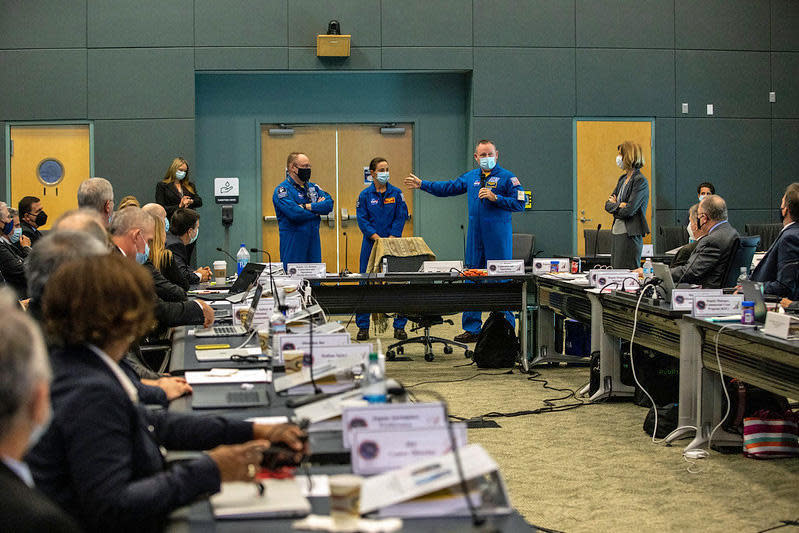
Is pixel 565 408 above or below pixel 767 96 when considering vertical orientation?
below

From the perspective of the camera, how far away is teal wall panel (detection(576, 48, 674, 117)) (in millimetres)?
10680

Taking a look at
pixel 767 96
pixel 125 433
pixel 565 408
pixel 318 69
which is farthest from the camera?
pixel 767 96

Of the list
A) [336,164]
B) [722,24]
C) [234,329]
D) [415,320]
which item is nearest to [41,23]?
[336,164]

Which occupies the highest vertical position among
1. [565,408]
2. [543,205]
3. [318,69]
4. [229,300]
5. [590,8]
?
[590,8]

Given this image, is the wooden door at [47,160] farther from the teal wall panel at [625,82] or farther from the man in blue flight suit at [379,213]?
the teal wall panel at [625,82]

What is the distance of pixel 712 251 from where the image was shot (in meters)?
5.27

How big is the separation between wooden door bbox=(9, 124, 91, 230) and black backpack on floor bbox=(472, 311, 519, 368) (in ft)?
18.1

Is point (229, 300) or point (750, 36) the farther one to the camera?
point (750, 36)

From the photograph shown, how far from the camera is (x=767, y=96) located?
36.1 ft

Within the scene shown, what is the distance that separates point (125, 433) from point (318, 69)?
8.96 metres

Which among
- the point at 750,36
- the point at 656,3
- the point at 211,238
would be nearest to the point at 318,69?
the point at 211,238

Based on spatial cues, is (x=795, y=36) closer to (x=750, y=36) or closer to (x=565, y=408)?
(x=750, y=36)

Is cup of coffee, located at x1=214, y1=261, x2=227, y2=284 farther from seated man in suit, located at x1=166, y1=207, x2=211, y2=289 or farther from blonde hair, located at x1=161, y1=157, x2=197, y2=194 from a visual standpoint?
blonde hair, located at x1=161, y1=157, x2=197, y2=194

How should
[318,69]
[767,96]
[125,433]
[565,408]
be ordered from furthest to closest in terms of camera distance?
[767,96] → [318,69] → [565,408] → [125,433]
